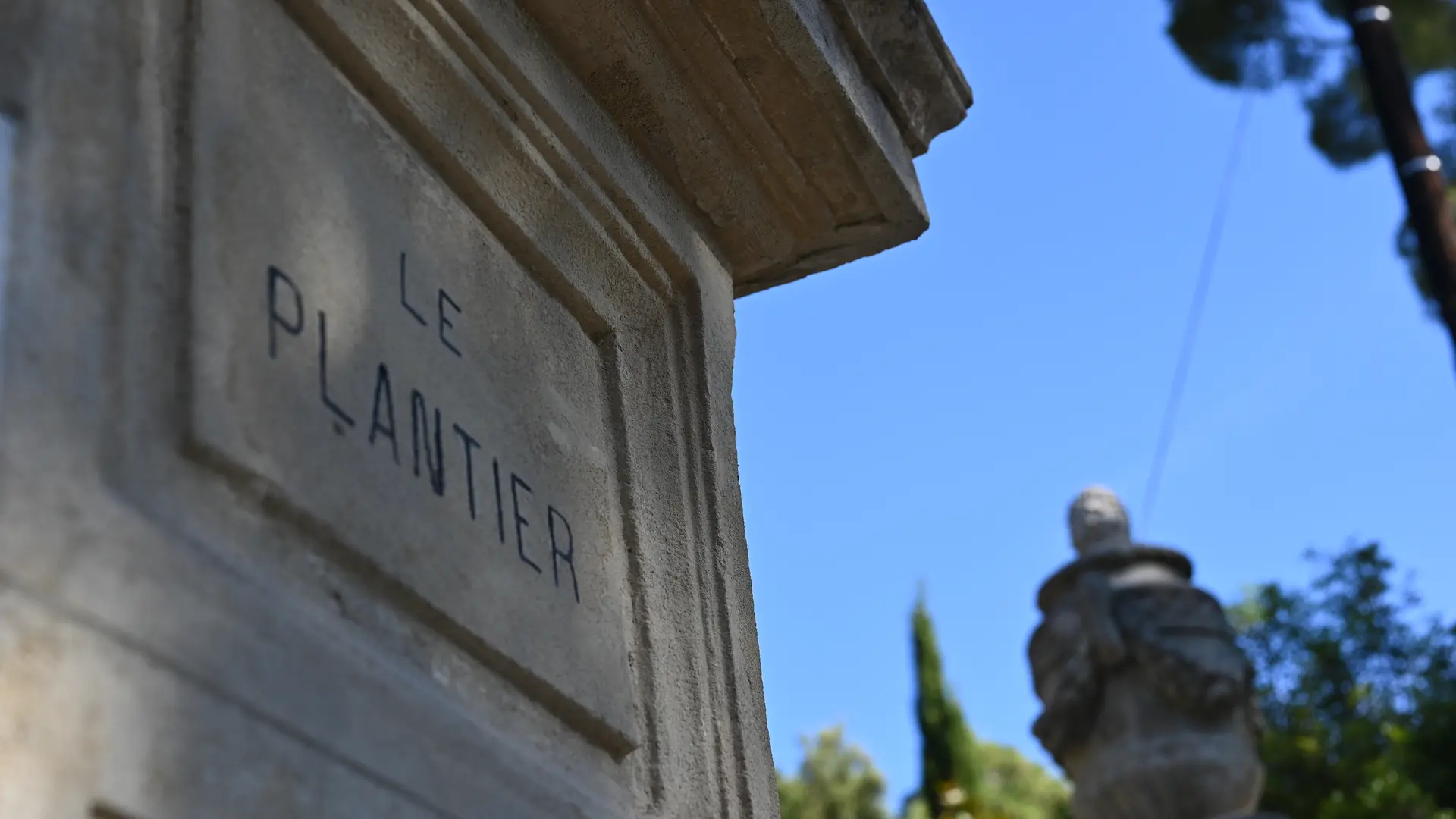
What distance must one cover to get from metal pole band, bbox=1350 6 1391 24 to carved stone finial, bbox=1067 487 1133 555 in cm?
298

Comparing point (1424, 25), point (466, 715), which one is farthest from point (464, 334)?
point (1424, 25)

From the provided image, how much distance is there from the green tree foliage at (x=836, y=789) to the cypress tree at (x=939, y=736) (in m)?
2.59

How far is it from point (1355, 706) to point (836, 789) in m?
8.61

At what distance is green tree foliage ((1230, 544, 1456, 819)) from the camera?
14883mm

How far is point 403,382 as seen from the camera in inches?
67.8

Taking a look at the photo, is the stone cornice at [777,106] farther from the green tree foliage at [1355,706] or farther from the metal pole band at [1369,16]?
the green tree foliage at [1355,706]

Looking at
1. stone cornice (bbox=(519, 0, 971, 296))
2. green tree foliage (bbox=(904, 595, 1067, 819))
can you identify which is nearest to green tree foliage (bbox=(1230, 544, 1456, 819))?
green tree foliage (bbox=(904, 595, 1067, 819))

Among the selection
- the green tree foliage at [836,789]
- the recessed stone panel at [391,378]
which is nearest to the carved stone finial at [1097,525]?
the recessed stone panel at [391,378]

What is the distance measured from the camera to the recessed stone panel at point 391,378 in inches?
58.9

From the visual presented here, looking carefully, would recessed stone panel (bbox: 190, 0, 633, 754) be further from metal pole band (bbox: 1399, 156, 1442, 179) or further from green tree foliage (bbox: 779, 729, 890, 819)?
green tree foliage (bbox: 779, 729, 890, 819)

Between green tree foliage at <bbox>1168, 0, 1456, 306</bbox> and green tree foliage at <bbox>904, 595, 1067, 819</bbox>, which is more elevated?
green tree foliage at <bbox>1168, 0, 1456, 306</bbox>

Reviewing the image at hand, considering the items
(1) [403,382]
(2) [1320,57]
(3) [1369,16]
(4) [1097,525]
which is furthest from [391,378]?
(2) [1320,57]

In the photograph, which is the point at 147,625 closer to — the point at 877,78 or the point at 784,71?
the point at 784,71

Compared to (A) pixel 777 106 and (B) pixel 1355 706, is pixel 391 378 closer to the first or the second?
(A) pixel 777 106
